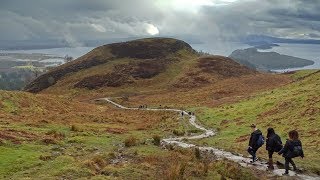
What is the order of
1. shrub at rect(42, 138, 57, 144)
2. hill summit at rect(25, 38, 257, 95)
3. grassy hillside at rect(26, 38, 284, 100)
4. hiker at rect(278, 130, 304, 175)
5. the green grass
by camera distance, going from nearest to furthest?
the green grass
hiker at rect(278, 130, 304, 175)
shrub at rect(42, 138, 57, 144)
grassy hillside at rect(26, 38, 284, 100)
hill summit at rect(25, 38, 257, 95)

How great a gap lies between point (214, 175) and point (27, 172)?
33.9ft

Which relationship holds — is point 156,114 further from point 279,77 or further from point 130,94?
point 279,77

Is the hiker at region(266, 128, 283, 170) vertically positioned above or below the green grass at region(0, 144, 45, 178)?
above

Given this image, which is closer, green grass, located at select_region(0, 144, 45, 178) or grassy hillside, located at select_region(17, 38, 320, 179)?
green grass, located at select_region(0, 144, 45, 178)

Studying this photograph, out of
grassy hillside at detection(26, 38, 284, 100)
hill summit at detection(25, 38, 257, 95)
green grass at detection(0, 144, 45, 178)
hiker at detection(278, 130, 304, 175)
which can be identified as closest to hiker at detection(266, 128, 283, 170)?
hiker at detection(278, 130, 304, 175)

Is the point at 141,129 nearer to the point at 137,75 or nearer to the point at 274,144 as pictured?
the point at 274,144

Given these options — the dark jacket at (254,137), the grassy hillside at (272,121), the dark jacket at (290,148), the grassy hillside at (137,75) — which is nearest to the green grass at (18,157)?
the dark jacket at (254,137)

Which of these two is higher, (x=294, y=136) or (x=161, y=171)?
(x=294, y=136)

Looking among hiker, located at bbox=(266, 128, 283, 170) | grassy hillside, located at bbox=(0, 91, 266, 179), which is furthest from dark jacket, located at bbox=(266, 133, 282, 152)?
grassy hillside, located at bbox=(0, 91, 266, 179)

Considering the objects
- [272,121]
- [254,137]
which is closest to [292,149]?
[254,137]

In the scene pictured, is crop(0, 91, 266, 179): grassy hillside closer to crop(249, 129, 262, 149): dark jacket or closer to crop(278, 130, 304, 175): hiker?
crop(278, 130, 304, 175): hiker

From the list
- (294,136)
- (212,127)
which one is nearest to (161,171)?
(294,136)

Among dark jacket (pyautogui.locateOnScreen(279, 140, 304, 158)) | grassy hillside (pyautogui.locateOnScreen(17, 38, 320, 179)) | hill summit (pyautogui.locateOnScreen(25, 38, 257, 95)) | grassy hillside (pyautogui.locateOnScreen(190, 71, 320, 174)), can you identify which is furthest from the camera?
hill summit (pyautogui.locateOnScreen(25, 38, 257, 95))

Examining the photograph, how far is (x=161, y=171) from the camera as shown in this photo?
23.2 metres
